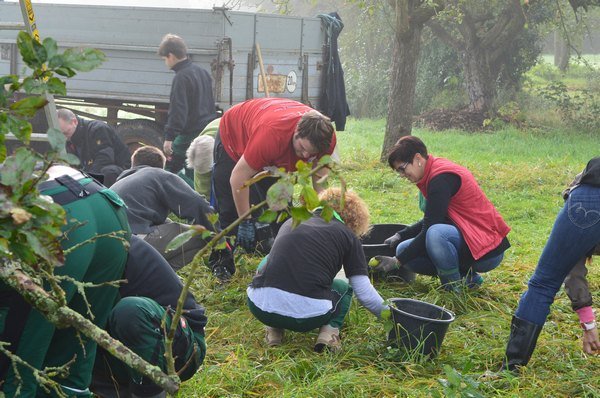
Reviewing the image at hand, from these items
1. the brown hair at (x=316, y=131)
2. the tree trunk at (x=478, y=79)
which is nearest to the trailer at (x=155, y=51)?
the brown hair at (x=316, y=131)

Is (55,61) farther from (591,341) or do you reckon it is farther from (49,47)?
(591,341)

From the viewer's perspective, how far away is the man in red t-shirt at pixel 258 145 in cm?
455

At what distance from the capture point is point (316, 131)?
4.48m

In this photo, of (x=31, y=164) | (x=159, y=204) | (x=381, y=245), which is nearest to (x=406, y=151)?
(x=381, y=245)

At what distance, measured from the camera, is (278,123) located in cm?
486

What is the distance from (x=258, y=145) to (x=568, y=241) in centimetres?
196

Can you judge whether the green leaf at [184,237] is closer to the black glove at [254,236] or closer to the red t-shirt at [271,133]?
the red t-shirt at [271,133]

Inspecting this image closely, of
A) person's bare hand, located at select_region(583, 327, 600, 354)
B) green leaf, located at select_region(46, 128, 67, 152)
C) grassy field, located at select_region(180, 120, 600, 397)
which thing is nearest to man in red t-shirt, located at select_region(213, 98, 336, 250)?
grassy field, located at select_region(180, 120, 600, 397)

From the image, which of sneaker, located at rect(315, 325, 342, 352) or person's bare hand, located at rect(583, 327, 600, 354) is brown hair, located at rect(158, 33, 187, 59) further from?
person's bare hand, located at rect(583, 327, 600, 354)

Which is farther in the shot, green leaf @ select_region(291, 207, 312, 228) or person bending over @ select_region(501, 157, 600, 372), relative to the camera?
person bending over @ select_region(501, 157, 600, 372)

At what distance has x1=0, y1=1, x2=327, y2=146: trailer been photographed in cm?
923

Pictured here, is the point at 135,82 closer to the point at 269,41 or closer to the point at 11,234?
the point at 269,41

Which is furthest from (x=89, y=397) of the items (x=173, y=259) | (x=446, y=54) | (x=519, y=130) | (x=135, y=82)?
(x=446, y=54)

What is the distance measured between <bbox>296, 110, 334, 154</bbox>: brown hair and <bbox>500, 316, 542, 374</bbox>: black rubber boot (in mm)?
1422
